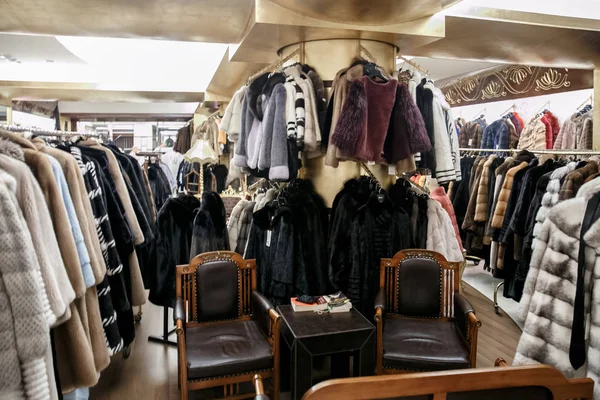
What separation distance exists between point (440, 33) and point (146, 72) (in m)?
5.81

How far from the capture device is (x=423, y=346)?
102 inches

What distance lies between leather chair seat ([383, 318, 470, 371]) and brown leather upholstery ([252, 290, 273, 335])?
2.33 feet

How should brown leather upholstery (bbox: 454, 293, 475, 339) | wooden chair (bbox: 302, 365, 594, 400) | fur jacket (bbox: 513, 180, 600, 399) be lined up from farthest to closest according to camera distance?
brown leather upholstery (bbox: 454, 293, 475, 339) < fur jacket (bbox: 513, 180, 600, 399) < wooden chair (bbox: 302, 365, 594, 400)

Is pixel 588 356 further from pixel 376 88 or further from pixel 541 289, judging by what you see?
pixel 376 88

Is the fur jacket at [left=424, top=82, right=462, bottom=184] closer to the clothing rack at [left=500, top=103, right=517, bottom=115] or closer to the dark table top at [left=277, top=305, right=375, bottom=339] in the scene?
the dark table top at [left=277, top=305, right=375, bottom=339]

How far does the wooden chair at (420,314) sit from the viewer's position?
2525 millimetres

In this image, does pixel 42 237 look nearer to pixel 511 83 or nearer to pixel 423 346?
pixel 423 346

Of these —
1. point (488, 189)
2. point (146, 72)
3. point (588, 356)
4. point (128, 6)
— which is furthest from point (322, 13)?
point (146, 72)

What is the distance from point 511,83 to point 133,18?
561 centimetres

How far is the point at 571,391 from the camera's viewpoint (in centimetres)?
122

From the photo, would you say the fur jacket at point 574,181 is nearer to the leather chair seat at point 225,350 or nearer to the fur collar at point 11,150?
the leather chair seat at point 225,350

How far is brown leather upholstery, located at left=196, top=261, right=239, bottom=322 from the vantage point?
9.25 ft

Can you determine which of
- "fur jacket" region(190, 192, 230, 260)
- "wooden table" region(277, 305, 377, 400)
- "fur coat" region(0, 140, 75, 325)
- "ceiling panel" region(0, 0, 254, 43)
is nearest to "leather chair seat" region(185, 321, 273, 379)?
"wooden table" region(277, 305, 377, 400)

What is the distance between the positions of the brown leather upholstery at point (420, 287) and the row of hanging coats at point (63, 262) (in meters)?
1.72
